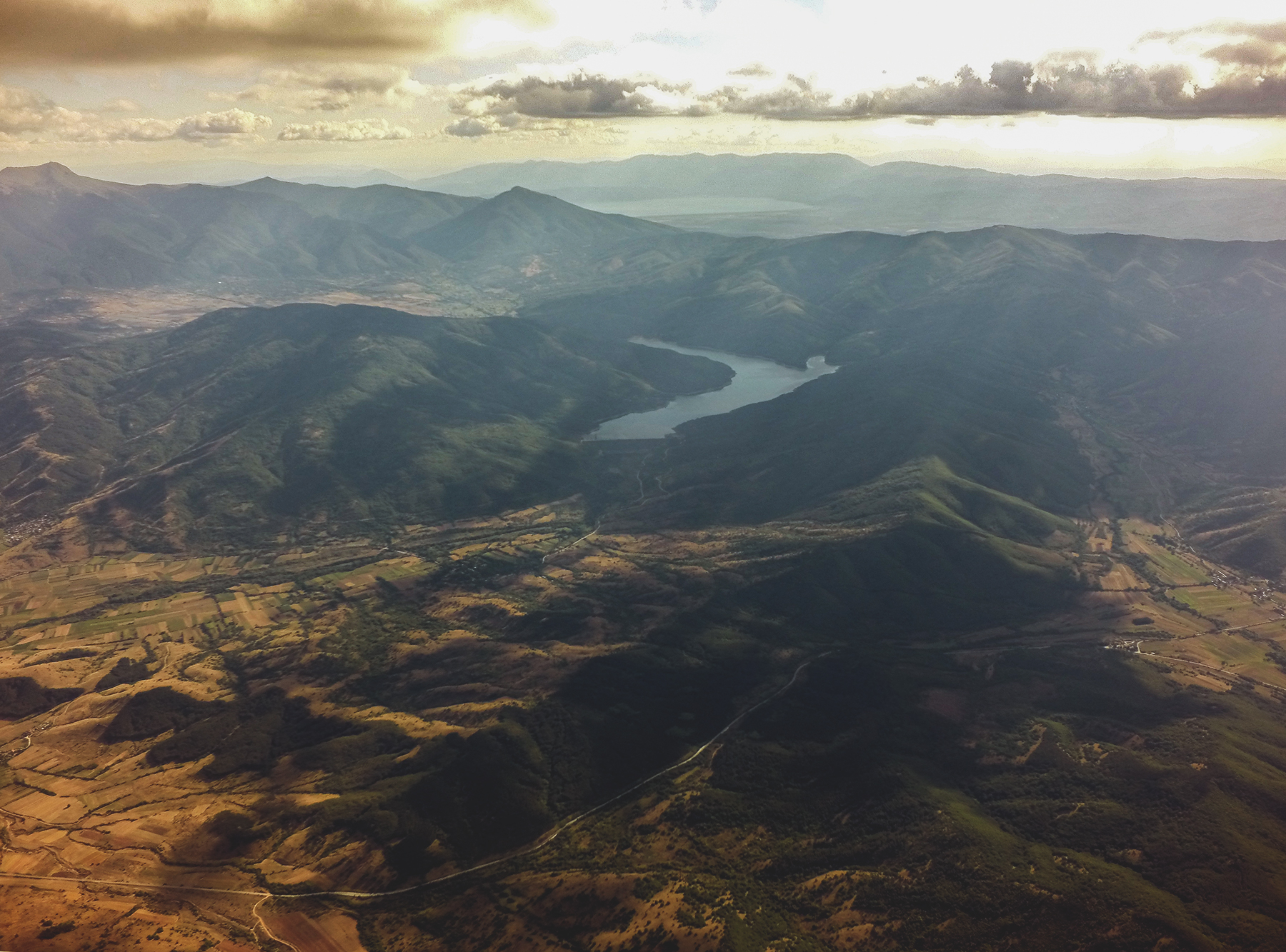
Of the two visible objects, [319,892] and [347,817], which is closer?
[319,892]

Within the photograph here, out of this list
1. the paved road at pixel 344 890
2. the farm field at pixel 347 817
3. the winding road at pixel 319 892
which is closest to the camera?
Result: the farm field at pixel 347 817

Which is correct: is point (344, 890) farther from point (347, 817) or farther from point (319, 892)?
point (347, 817)

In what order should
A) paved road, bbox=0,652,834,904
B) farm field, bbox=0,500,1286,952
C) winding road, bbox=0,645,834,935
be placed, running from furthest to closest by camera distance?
paved road, bbox=0,652,834,904 < winding road, bbox=0,645,834,935 < farm field, bbox=0,500,1286,952

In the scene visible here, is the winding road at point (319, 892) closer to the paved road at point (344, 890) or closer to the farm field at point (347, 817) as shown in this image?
the paved road at point (344, 890)

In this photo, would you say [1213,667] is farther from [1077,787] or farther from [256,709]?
[256,709]

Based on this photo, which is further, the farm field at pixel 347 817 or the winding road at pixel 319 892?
the winding road at pixel 319 892

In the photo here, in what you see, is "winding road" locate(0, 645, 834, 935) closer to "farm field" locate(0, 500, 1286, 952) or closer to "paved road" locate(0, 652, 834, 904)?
"paved road" locate(0, 652, 834, 904)

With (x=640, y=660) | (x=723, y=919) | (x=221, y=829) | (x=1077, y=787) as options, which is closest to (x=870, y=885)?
(x=723, y=919)

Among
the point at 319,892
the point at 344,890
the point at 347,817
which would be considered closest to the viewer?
the point at 319,892

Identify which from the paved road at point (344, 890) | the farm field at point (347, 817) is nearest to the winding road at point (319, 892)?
the paved road at point (344, 890)

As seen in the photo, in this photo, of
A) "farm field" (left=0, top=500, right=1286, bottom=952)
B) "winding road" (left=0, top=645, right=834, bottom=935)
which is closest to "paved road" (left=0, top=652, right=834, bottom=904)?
"winding road" (left=0, top=645, right=834, bottom=935)

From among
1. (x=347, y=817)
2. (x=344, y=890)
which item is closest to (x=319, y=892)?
(x=344, y=890)
